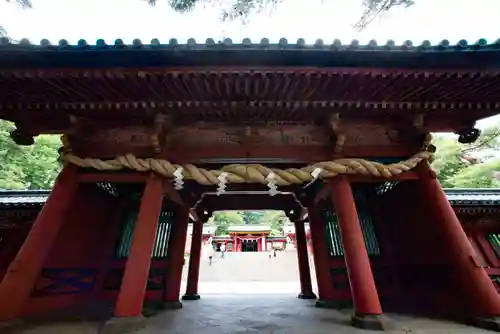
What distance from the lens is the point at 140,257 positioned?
14.0 feet

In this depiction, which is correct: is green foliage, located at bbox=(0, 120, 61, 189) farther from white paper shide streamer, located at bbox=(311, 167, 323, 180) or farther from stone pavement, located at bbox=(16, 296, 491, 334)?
white paper shide streamer, located at bbox=(311, 167, 323, 180)

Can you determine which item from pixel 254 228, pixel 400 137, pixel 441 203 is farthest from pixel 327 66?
pixel 254 228

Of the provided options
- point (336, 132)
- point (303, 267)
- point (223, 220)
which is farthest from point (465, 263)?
point (223, 220)

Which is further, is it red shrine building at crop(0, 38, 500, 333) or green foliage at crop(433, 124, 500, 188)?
green foliage at crop(433, 124, 500, 188)

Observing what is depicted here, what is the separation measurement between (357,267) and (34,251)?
15.8ft

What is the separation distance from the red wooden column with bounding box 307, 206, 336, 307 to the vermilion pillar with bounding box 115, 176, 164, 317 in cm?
425

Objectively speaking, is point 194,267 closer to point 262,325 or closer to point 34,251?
point 262,325

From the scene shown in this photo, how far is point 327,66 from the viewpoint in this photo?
13.3 ft

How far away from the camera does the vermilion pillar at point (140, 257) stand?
405 centimetres

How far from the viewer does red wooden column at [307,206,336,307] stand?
22.7 ft

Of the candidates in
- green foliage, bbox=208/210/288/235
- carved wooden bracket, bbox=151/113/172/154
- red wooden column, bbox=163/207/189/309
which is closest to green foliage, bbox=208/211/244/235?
green foliage, bbox=208/210/288/235

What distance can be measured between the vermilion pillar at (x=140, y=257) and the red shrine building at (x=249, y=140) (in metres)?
0.02

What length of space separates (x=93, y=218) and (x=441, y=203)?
699 cm

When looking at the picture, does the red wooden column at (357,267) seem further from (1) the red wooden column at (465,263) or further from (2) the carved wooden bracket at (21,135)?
(2) the carved wooden bracket at (21,135)
